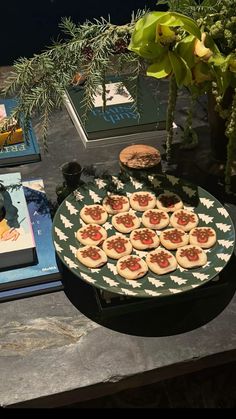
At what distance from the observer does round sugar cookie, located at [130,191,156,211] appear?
3.41 ft

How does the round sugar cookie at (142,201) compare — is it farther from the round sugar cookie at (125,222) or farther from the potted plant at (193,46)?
the potted plant at (193,46)

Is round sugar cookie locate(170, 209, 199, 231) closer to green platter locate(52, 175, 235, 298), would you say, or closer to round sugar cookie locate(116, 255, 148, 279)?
green platter locate(52, 175, 235, 298)

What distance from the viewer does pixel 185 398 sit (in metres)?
1.18

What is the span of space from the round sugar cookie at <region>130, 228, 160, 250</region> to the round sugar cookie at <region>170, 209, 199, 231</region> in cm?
5

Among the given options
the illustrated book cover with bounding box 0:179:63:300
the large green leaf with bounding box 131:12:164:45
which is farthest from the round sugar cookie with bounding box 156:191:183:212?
the large green leaf with bounding box 131:12:164:45

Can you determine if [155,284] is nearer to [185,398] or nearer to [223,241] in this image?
[223,241]

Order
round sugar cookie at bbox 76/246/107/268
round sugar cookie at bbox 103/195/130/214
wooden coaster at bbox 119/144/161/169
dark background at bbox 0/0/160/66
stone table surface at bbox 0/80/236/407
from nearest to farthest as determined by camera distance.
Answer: stone table surface at bbox 0/80/236/407 → round sugar cookie at bbox 76/246/107/268 → round sugar cookie at bbox 103/195/130/214 → wooden coaster at bbox 119/144/161/169 → dark background at bbox 0/0/160/66

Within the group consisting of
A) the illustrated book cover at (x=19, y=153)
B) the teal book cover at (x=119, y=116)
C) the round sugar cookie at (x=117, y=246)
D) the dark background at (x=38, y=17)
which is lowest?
the round sugar cookie at (x=117, y=246)

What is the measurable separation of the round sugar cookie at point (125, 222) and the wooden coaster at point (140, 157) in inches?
6.5

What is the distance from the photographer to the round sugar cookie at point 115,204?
1031 mm

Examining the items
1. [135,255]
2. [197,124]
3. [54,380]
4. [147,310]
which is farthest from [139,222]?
[197,124]

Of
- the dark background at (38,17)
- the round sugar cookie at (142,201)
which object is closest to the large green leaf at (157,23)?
the round sugar cookie at (142,201)

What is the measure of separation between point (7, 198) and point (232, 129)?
0.46 meters

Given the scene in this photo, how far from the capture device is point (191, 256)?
0.93 metres
